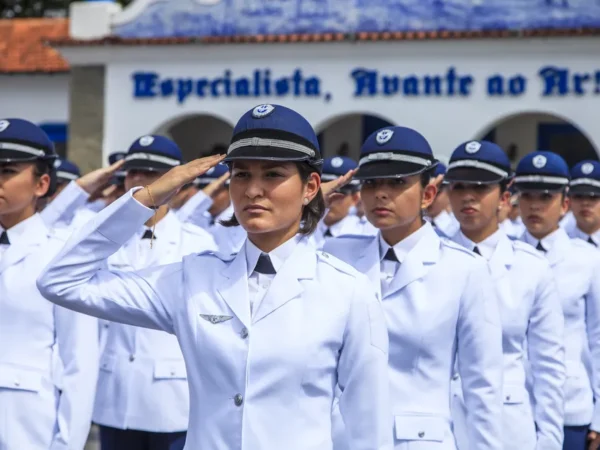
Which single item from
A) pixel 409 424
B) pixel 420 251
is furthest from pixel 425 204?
pixel 409 424

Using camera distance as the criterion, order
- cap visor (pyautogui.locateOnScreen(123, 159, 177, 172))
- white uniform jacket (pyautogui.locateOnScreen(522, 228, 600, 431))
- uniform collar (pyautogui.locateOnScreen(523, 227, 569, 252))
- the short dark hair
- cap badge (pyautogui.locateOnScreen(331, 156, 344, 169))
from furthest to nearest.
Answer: cap badge (pyautogui.locateOnScreen(331, 156, 344, 169))
uniform collar (pyautogui.locateOnScreen(523, 227, 569, 252))
cap visor (pyautogui.locateOnScreen(123, 159, 177, 172))
white uniform jacket (pyautogui.locateOnScreen(522, 228, 600, 431))
the short dark hair

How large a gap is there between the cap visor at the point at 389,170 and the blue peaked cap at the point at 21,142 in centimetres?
138

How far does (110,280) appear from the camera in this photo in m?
3.25

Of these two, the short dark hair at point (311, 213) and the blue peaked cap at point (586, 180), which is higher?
the short dark hair at point (311, 213)

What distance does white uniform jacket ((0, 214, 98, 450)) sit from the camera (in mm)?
4418

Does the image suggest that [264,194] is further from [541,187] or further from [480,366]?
[541,187]

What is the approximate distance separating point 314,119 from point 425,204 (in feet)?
55.3

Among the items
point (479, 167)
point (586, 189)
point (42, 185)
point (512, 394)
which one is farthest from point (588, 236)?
point (42, 185)

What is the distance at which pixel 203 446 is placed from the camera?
315cm

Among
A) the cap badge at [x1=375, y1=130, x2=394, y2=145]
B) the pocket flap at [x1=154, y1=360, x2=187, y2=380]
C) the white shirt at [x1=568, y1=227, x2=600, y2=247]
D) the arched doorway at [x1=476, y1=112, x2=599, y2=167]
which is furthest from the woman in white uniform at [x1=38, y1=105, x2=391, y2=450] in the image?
the arched doorway at [x1=476, y1=112, x2=599, y2=167]

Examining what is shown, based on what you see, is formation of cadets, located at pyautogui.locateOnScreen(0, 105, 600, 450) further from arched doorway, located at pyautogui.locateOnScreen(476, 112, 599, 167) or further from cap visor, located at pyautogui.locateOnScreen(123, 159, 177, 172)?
arched doorway, located at pyautogui.locateOnScreen(476, 112, 599, 167)

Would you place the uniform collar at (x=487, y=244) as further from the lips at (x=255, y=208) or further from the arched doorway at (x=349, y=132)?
the arched doorway at (x=349, y=132)

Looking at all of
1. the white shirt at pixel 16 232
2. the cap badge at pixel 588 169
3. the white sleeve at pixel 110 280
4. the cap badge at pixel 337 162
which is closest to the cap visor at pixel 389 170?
the white sleeve at pixel 110 280

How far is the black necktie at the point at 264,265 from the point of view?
3.31 metres
